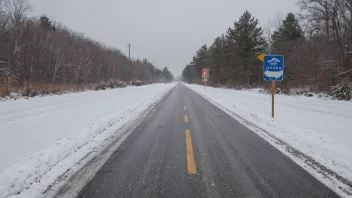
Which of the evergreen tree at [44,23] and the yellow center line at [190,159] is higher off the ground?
the evergreen tree at [44,23]

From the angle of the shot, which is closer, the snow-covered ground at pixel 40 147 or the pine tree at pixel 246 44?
the snow-covered ground at pixel 40 147

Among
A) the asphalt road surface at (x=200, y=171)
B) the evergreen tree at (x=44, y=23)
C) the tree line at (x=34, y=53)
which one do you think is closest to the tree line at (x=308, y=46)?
the asphalt road surface at (x=200, y=171)

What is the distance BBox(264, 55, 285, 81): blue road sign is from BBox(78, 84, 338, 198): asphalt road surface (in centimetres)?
408

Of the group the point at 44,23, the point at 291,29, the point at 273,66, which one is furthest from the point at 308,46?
the point at 44,23

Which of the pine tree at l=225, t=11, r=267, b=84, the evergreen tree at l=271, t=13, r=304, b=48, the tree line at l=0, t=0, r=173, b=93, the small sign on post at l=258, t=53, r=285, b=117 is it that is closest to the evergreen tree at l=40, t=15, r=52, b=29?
the tree line at l=0, t=0, r=173, b=93

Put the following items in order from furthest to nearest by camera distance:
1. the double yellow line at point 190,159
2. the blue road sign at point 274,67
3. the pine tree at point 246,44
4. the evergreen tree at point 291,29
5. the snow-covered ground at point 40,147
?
the pine tree at point 246,44, the evergreen tree at point 291,29, the blue road sign at point 274,67, the double yellow line at point 190,159, the snow-covered ground at point 40,147

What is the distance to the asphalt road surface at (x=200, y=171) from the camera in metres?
3.08

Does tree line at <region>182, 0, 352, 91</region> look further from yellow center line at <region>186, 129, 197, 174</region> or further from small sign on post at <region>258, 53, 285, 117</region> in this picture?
yellow center line at <region>186, 129, 197, 174</region>

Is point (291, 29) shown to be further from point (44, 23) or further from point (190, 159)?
point (44, 23)

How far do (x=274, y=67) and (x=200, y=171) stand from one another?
23.2ft

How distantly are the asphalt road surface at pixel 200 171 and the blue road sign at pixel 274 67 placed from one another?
4.08 m

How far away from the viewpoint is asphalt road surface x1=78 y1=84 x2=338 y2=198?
308 cm

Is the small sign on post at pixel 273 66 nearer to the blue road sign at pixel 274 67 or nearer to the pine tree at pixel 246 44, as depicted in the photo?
the blue road sign at pixel 274 67

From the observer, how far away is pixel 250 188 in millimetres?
3164
